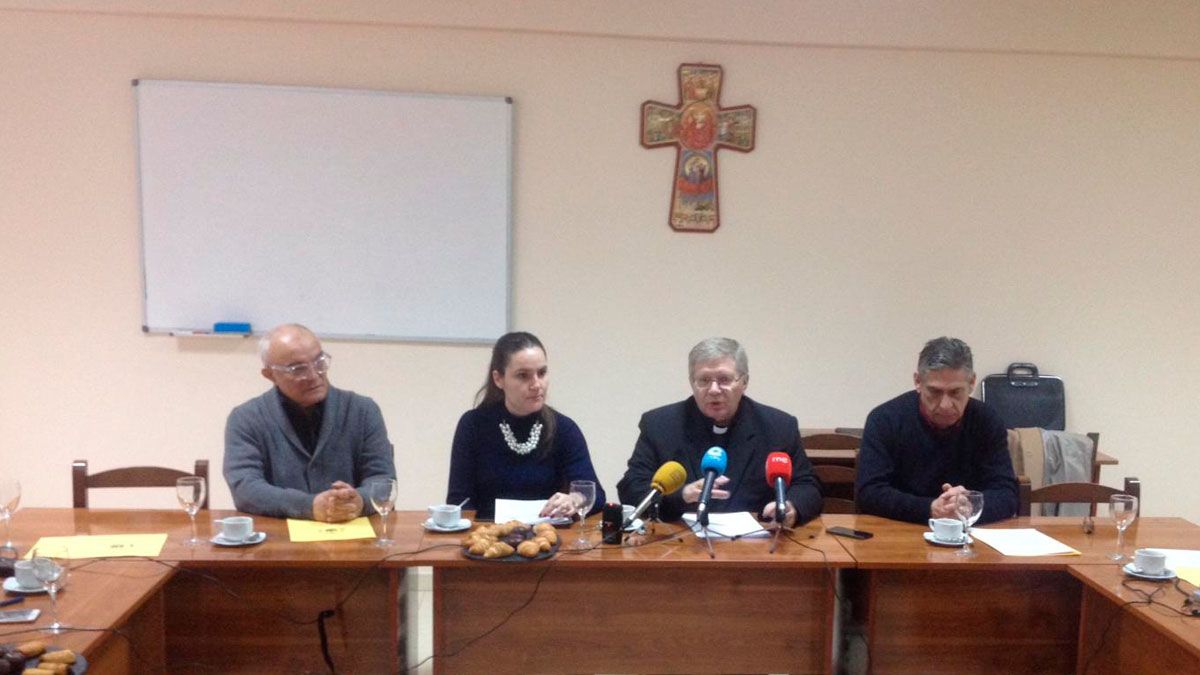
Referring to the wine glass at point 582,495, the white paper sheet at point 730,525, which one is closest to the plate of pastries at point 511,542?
the wine glass at point 582,495

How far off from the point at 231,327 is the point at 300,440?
1439 millimetres

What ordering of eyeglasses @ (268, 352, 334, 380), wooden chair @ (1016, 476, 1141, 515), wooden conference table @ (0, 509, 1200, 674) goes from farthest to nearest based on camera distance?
wooden chair @ (1016, 476, 1141, 515), eyeglasses @ (268, 352, 334, 380), wooden conference table @ (0, 509, 1200, 674)

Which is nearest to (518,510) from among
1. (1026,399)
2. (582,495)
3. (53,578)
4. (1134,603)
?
(582,495)

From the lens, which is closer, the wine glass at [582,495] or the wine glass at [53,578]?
the wine glass at [53,578]

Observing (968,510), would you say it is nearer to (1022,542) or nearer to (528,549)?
(1022,542)

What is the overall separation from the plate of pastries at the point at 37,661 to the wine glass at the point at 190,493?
634mm

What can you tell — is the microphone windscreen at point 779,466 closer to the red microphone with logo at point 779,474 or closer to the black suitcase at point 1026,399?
the red microphone with logo at point 779,474

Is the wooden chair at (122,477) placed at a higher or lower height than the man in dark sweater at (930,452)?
lower

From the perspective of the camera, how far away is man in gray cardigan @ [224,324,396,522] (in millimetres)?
2455

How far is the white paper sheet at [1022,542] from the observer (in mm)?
2285

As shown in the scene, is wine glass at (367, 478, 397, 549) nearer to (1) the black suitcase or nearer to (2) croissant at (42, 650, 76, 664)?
(2) croissant at (42, 650, 76, 664)

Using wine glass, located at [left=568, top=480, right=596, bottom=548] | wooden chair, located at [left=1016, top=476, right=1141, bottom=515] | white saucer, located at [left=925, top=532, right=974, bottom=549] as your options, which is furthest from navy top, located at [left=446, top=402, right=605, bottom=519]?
wooden chair, located at [left=1016, top=476, right=1141, bottom=515]

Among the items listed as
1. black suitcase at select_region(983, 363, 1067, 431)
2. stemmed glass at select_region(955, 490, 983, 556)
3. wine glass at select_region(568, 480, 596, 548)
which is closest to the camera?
stemmed glass at select_region(955, 490, 983, 556)

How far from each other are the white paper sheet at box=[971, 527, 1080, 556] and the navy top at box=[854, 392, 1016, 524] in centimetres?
24
